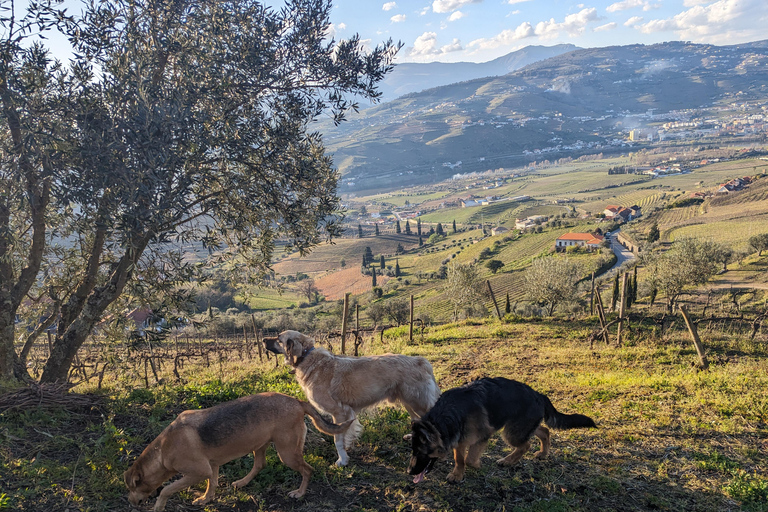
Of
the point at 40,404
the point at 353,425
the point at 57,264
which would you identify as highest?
the point at 57,264

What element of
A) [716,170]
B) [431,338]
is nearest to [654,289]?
[431,338]

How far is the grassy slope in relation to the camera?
575cm

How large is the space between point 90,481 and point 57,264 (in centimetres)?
611

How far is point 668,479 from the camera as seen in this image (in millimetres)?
6211

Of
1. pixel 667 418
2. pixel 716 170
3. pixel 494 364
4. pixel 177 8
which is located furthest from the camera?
pixel 716 170

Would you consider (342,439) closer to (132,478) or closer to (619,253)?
(132,478)

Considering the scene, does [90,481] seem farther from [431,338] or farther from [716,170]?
[716,170]

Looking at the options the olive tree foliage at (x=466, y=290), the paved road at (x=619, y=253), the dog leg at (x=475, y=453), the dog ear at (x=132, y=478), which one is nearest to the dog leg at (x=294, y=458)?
the dog ear at (x=132, y=478)

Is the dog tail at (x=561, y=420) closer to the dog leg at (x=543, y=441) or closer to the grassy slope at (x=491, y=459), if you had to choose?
the dog leg at (x=543, y=441)

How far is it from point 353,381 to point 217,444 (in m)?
2.19

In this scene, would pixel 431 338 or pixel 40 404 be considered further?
pixel 431 338

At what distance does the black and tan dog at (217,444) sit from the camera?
5645 millimetres

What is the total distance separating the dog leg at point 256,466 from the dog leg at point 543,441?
4.16 metres

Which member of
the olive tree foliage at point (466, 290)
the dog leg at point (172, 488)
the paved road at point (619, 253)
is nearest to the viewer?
the dog leg at point (172, 488)
